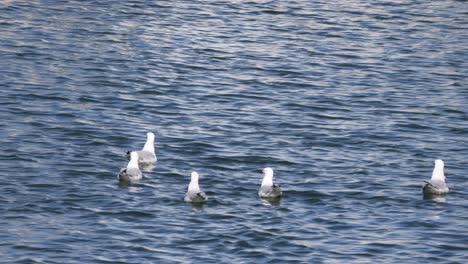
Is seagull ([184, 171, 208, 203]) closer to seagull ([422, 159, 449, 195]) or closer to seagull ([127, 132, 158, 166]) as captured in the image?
seagull ([127, 132, 158, 166])

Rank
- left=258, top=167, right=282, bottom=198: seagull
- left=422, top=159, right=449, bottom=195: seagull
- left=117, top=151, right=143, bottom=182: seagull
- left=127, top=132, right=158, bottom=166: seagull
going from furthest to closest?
1. left=127, top=132, right=158, bottom=166: seagull
2. left=117, top=151, right=143, bottom=182: seagull
3. left=422, top=159, right=449, bottom=195: seagull
4. left=258, top=167, right=282, bottom=198: seagull

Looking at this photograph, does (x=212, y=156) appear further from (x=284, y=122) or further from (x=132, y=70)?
(x=132, y=70)

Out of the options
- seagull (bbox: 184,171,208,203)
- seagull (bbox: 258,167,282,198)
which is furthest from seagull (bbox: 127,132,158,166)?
seagull (bbox: 258,167,282,198)

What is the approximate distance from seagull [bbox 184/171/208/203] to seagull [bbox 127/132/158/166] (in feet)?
12.3

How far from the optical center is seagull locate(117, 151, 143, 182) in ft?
130

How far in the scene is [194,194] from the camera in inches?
1489

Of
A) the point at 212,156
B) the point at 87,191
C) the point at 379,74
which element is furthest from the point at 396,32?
the point at 87,191

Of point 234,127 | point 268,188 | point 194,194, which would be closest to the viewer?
point 194,194

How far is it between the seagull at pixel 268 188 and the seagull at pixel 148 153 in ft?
14.0

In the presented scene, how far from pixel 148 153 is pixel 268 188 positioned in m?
4.81

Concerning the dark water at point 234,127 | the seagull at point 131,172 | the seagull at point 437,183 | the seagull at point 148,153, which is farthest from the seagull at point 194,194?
the seagull at point 437,183

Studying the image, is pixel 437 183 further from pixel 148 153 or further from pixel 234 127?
pixel 234 127

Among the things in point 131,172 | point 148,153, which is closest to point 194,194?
point 131,172

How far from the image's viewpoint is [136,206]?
37594mm
